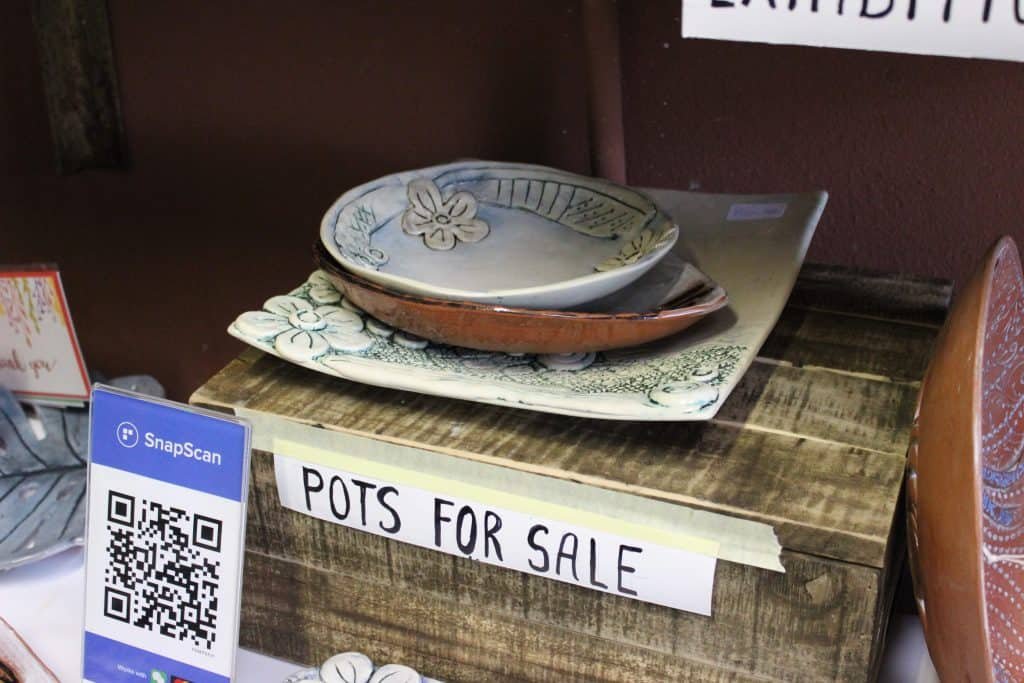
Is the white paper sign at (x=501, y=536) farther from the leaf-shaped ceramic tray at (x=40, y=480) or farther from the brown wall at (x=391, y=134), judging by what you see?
the brown wall at (x=391, y=134)

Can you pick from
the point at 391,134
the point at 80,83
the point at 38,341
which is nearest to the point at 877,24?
the point at 391,134

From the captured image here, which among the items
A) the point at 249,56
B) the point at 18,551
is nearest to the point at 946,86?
the point at 249,56

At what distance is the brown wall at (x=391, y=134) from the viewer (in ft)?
3.25

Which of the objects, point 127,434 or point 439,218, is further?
point 439,218

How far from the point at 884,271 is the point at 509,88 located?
1.30ft

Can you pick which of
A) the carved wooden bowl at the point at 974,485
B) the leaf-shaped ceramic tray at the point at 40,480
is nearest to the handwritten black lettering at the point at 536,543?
the carved wooden bowl at the point at 974,485

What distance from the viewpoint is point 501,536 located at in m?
0.74

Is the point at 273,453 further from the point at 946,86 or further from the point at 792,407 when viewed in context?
the point at 946,86

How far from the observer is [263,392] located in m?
0.81

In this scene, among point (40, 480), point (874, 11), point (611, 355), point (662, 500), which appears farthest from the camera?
point (40, 480)

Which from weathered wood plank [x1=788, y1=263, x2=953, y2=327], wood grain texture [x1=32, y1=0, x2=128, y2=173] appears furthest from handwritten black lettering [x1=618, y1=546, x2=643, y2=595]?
wood grain texture [x1=32, y1=0, x2=128, y2=173]

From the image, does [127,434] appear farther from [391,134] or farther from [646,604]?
[391,134]

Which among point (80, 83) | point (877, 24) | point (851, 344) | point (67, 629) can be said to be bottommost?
point (67, 629)

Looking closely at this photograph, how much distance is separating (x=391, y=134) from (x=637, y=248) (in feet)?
1.37
